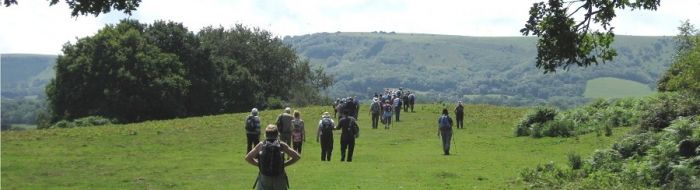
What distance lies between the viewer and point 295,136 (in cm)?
2669

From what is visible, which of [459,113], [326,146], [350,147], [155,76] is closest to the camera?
[350,147]

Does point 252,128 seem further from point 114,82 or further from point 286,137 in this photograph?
point 114,82

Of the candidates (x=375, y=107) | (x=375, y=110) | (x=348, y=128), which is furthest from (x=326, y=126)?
(x=375, y=110)

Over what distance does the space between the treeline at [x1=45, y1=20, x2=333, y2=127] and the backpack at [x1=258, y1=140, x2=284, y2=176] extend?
2229 inches

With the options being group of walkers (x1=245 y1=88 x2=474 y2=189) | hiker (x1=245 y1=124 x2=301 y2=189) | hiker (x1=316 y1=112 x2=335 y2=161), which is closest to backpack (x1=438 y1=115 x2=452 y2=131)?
group of walkers (x1=245 y1=88 x2=474 y2=189)

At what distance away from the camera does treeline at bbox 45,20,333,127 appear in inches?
2729

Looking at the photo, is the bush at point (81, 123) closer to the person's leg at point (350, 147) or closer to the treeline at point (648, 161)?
the person's leg at point (350, 147)

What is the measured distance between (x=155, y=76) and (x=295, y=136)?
4692cm

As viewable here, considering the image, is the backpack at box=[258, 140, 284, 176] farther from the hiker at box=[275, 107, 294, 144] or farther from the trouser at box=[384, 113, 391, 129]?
the trouser at box=[384, 113, 391, 129]

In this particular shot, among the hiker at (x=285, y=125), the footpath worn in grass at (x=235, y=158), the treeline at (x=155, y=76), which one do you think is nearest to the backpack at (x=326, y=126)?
the footpath worn in grass at (x=235, y=158)

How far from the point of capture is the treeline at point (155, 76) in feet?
227

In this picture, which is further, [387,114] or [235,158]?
[387,114]

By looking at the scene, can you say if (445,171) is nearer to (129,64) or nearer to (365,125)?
(365,125)

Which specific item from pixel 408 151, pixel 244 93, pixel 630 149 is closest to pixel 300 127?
pixel 408 151
